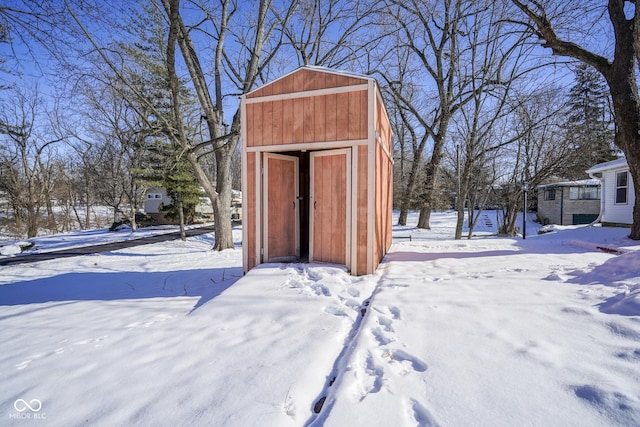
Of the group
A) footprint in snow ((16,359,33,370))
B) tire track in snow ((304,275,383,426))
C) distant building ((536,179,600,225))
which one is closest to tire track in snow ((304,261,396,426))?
tire track in snow ((304,275,383,426))

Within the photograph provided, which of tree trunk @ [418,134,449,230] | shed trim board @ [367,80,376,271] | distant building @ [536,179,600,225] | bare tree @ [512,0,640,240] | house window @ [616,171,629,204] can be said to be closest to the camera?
shed trim board @ [367,80,376,271]

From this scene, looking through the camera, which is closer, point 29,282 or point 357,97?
point 357,97

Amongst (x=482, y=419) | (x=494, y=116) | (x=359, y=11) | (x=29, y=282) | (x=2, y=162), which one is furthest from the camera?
(x=2, y=162)

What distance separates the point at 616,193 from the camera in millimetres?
10273

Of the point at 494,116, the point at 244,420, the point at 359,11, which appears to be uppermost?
the point at 359,11

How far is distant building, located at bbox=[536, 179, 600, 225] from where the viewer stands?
692 inches

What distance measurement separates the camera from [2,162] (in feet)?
57.1

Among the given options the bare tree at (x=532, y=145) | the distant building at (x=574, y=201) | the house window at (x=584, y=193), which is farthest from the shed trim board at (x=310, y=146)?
the house window at (x=584, y=193)

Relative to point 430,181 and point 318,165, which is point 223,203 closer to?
point 318,165

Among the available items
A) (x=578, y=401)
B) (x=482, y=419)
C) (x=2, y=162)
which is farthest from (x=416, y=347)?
(x=2, y=162)

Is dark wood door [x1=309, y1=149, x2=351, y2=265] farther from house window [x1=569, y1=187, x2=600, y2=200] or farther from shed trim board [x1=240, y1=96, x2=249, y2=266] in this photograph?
house window [x1=569, y1=187, x2=600, y2=200]

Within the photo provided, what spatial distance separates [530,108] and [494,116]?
1.87 meters

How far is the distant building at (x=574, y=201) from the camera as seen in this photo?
17578 mm

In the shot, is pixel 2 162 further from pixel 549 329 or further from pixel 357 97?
pixel 549 329
